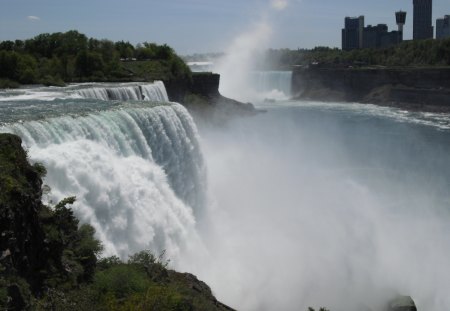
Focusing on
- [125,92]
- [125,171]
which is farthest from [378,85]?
[125,171]

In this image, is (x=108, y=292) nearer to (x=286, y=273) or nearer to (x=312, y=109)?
(x=286, y=273)

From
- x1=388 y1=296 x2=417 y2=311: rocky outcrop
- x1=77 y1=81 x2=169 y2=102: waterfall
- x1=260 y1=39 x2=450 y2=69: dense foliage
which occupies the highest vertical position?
x1=260 y1=39 x2=450 y2=69: dense foliage

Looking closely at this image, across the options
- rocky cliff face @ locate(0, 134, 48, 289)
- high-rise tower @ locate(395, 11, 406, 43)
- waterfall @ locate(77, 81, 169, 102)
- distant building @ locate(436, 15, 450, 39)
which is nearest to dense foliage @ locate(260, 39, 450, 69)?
high-rise tower @ locate(395, 11, 406, 43)

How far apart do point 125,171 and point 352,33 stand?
140 metres

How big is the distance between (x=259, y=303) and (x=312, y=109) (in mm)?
41932

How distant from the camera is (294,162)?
91.7ft

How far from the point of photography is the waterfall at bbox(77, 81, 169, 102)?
20219mm

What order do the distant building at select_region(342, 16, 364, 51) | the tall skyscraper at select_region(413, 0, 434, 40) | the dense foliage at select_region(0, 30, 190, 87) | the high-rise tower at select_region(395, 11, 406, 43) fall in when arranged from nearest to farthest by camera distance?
the dense foliage at select_region(0, 30, 190, 87) → the high-rise tower at select_region(395, 11, 406, 43) → the distant building at select_region(342, 16, 364, 51) → the tall skyscraper at select_region(413, 0, 434, 40)

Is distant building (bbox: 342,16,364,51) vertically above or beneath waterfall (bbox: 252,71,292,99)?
above

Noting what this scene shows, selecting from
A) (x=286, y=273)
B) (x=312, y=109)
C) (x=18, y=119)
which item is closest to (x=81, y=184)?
(x=18, y=119)

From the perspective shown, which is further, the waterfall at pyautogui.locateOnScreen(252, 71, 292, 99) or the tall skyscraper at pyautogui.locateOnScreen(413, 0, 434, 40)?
the tall skyscraper at pyautogui.locateOnScreen(413, 0, 434, 40)

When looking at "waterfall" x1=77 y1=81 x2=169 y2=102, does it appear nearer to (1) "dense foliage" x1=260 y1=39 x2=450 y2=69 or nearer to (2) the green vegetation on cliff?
(2) the green vegetation on cliff

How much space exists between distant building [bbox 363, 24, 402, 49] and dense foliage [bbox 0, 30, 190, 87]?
103m

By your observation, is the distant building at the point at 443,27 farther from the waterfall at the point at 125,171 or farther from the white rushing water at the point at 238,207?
the waterfall at the point at 125,171
